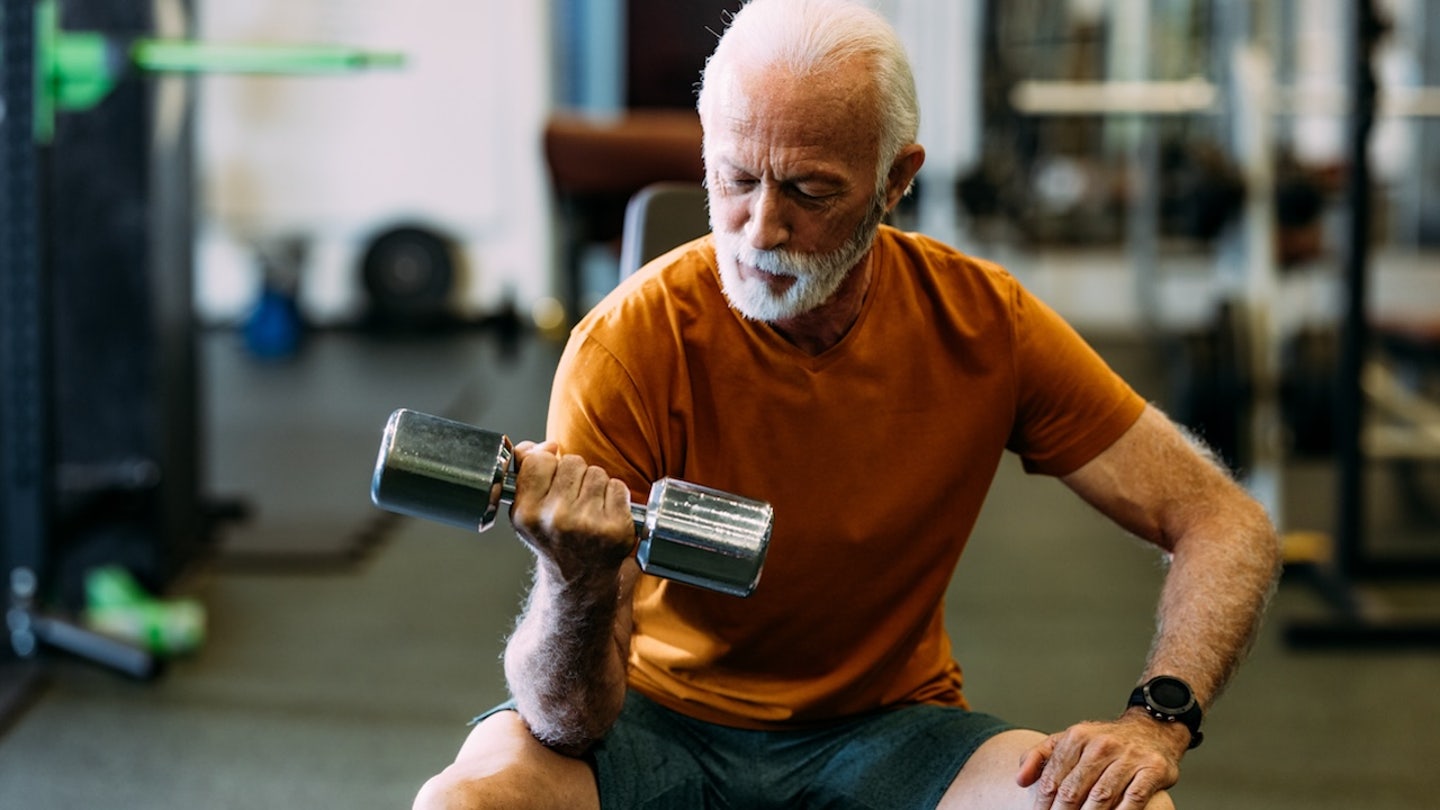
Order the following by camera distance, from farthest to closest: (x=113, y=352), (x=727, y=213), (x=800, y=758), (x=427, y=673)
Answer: (x=113, y=352)
(x=427, y=673)
(x=800, y=758)
(x=727, y=213)

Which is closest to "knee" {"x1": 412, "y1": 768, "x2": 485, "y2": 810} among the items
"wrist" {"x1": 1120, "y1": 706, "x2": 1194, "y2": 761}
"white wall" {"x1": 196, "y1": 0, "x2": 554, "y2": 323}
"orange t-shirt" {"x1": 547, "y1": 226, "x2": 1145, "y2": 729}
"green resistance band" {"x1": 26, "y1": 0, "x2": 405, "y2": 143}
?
"orange t-shirt" {"x1": 547, "y1": 226, "x2": 1145, "y2": 729}

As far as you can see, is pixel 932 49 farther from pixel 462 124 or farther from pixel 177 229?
pixel 177 229

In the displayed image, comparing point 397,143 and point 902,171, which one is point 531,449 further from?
point 397,143

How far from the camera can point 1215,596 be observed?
142 centimetres

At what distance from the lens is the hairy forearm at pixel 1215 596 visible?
55.0 inches

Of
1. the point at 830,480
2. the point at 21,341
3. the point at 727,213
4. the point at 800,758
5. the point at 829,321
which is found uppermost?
the point at 727,213

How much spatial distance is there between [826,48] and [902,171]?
0.17 metres

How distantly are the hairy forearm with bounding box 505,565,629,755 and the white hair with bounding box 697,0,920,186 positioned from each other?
45 cm

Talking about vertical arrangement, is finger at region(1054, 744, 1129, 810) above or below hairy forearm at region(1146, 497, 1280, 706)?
below

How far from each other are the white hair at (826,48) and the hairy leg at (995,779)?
51cm

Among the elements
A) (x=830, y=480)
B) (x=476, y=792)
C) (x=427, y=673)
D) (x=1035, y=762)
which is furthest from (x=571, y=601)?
(x=427, y=673)

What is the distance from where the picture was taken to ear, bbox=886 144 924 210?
4.66 ft

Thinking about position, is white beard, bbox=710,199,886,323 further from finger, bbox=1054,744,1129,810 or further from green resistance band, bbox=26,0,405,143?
green resistance band, bbox=26,0,405,143

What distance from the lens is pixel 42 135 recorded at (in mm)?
2672
